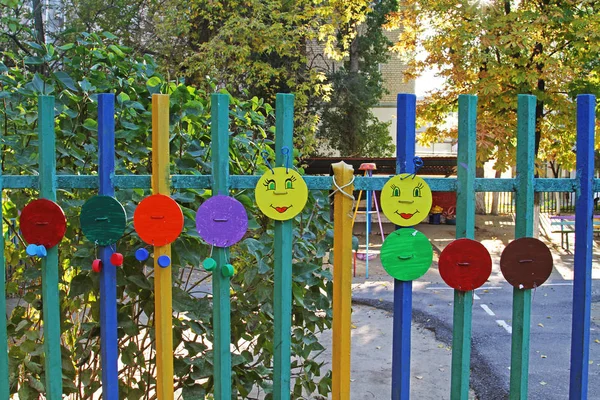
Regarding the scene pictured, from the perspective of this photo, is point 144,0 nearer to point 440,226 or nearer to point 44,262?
point 440,226

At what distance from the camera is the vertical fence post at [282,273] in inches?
81.1

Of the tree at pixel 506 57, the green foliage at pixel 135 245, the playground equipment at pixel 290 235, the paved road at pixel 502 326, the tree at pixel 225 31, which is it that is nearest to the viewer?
the playground equipment at pixel 290 235

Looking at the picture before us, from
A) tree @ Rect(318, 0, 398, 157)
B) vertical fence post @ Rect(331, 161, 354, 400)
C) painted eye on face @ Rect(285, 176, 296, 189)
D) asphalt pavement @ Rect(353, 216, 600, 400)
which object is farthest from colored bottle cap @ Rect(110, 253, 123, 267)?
tree @ Rect(318, 0, 398, 157)

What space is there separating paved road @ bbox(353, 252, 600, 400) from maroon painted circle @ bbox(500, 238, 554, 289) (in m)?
3.04

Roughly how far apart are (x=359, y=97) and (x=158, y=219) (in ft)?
55.4

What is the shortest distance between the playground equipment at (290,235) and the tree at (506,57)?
8472mm

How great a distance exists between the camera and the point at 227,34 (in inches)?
434

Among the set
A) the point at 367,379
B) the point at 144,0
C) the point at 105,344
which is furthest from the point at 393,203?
the point at 144,0

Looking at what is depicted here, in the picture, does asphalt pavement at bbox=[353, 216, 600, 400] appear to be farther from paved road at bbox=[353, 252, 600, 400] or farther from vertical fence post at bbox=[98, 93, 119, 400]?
vertical fence post at bbox=[98, 93, 119, 400]

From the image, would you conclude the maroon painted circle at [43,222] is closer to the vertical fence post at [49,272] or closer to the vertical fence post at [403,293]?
the vertical fence post at [49,272]

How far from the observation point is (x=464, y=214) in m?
2.07

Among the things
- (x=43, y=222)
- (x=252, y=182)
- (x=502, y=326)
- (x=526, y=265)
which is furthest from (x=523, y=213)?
(x=502, y=326)

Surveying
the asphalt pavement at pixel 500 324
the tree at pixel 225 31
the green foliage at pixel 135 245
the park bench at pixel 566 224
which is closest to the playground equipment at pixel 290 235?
the green foliage at pixel 135 245

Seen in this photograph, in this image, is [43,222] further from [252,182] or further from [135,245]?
[252,182]
